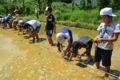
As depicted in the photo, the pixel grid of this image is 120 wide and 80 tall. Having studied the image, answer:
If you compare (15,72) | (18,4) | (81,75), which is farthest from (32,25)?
(18,4)

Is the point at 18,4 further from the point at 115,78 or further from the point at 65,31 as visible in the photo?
the point at 115,78

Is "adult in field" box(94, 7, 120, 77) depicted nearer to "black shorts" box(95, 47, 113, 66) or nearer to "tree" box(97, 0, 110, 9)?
"black shorts" box(95, 47, 113, 66)

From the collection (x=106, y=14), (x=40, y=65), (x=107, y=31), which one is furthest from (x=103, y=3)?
(x=106, y=14)

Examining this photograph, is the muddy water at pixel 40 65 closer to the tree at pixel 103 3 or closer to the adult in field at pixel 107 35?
the adult in field at pixel 107 35

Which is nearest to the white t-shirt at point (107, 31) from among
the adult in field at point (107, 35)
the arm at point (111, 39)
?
the adult in field at point (107, 35)

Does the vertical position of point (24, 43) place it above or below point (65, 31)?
below

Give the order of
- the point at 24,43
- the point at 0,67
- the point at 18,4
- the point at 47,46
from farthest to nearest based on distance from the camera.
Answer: the point at 18,4, the point at 24,43, the point at 47,46, the point at 0,67

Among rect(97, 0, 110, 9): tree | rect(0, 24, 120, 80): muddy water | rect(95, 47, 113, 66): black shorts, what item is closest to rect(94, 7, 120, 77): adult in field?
rect(95, 47, 113, 66): black shorts

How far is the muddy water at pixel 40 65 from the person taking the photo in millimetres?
5770

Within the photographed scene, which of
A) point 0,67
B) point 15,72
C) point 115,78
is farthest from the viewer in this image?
point 0,67

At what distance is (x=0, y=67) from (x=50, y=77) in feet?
6.40

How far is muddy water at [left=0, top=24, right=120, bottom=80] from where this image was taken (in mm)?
5770

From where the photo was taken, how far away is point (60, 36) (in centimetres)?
645

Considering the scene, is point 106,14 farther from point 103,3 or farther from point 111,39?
point 103,3
